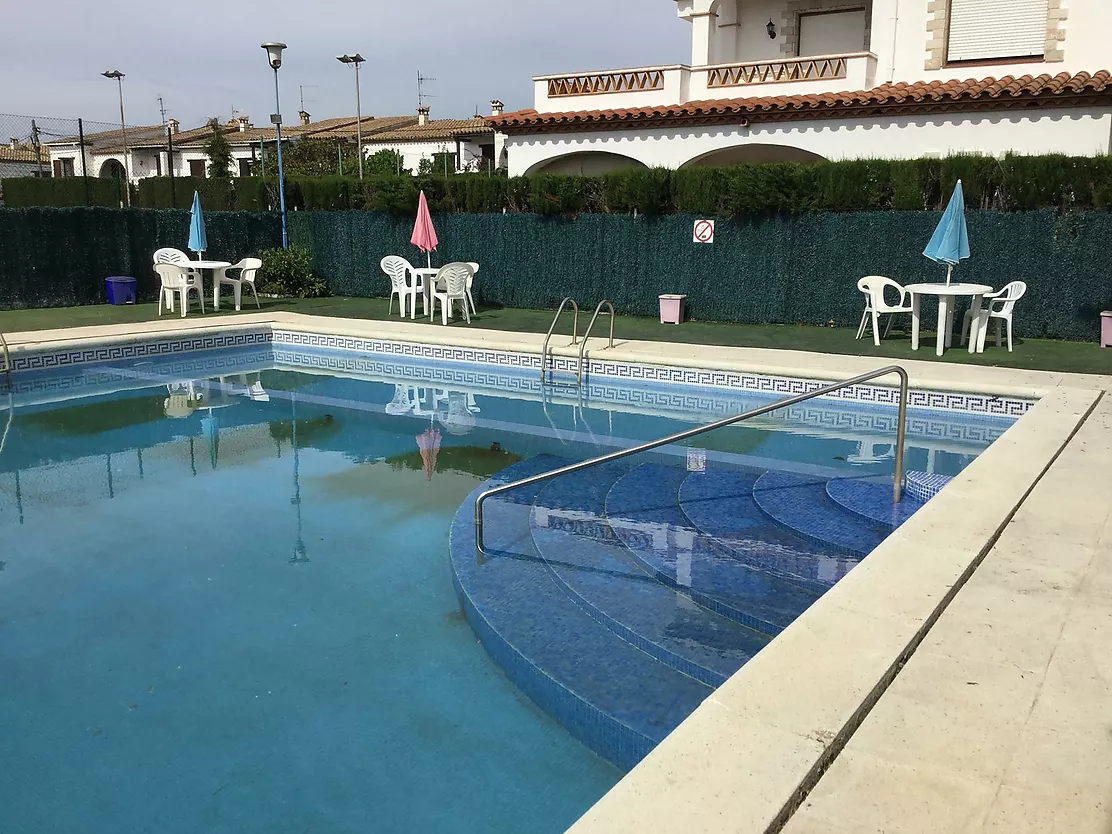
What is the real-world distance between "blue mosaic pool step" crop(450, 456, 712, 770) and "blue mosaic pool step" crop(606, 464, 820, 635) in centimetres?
61

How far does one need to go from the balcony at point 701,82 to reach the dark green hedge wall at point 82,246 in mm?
7989

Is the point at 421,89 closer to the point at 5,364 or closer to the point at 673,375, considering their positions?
the point at 5,364

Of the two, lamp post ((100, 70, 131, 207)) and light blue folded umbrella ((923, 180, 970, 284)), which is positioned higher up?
lamp post ((100, 70, 131, 207))

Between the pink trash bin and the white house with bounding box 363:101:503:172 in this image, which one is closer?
the pink trash bin

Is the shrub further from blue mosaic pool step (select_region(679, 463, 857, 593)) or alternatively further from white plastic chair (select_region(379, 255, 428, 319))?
blue mosaic pool step (select_region(679, 463, 857, 593))

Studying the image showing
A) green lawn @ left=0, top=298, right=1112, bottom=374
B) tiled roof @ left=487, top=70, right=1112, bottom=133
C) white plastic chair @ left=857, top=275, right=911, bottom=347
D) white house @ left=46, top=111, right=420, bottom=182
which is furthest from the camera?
white house @ left=46, top=111, right=420, bottom=182

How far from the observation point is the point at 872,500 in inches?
260

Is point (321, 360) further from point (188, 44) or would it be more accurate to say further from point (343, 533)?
point (188, 44)

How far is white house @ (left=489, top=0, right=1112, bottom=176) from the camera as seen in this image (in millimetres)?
16375

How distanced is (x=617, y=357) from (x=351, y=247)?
9.95m

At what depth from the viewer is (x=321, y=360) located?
543 inches

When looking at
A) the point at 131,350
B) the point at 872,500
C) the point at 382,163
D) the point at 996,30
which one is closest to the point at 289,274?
the point at 131,350

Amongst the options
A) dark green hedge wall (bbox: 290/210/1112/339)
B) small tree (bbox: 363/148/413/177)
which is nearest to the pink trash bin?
dark green hedge wall (bbox: 290/210/1112/339)

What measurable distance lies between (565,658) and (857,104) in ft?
52.5
